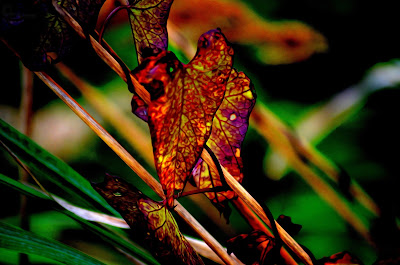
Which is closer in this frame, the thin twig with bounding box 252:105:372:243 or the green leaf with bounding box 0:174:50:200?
the green leaf with bounding box 0:174:50:200

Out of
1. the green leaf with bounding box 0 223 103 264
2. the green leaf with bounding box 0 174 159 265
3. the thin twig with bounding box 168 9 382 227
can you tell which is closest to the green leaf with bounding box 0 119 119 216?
the green leaf with bounding box 0 174 159 265

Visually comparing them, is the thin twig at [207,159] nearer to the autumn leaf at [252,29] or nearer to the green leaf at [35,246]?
the green leaf at [35,246]

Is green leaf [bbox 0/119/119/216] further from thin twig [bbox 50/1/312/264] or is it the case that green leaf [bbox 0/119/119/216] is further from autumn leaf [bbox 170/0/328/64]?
autumn leaf [bbox 170/0/328/64]

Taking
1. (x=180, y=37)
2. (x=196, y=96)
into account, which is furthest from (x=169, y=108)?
(x=180, y=37)

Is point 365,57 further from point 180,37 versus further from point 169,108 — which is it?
point 169,108

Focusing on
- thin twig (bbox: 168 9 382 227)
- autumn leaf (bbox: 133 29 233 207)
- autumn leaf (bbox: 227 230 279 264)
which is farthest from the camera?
thin twig (bbox: 168 9 382 227)

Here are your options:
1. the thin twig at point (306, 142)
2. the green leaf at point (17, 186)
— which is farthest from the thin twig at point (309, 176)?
the green leaf at point (17, 186)
